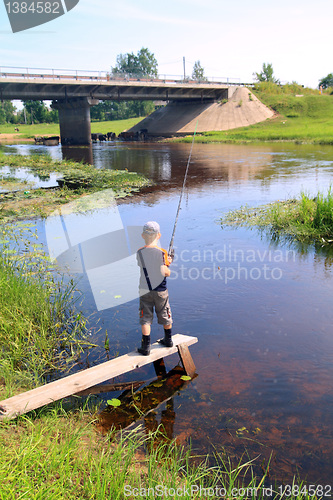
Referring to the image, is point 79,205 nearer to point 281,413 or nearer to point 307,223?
point 307,223

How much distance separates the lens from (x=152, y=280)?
4.70 m

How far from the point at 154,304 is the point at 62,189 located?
12.8 m

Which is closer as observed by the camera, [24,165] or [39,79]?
[24,165]

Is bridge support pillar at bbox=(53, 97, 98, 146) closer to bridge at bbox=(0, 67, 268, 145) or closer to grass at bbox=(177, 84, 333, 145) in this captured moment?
bridge at bbox=(0, 67, 268, 145)

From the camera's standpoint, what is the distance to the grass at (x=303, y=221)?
32.6 ft

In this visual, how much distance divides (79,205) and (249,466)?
11568mm

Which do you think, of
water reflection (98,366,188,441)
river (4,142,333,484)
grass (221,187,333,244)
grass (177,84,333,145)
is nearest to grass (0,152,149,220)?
river (4,142,333,484)

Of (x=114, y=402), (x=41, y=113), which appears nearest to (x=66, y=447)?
(x=114, y=402)

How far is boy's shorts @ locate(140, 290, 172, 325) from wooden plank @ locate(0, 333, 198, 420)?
354mm

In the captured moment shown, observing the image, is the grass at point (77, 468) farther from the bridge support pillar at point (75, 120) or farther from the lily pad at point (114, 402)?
the bridge support pillar at point (75, 120)

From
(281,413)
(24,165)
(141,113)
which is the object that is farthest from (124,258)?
(141,113)

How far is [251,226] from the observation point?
11.6 metres

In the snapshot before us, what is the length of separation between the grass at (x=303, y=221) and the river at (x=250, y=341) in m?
0.53

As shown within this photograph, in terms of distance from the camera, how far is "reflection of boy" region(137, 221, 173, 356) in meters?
4.62
